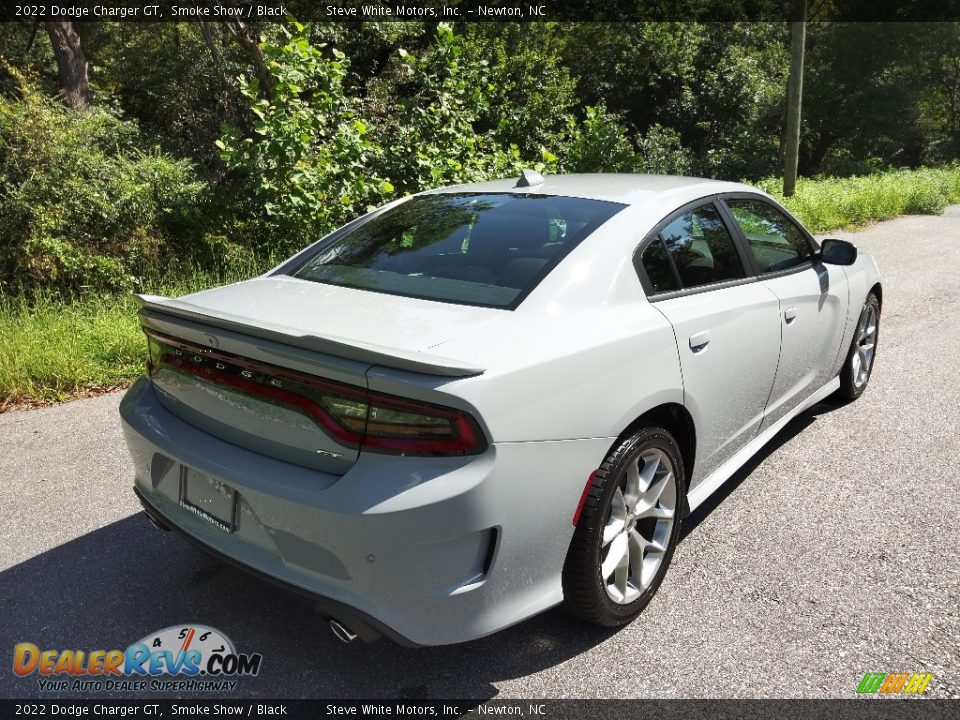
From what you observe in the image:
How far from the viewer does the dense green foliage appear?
796 centimetres

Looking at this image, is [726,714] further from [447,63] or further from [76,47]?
[76,47]

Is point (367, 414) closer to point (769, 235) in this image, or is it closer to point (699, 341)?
point (699, 341)

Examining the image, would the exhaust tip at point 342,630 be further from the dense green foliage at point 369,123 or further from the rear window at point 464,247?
the dense green foliage at point 369,123

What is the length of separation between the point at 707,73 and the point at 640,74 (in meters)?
2.86

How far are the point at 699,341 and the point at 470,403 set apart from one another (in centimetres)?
126

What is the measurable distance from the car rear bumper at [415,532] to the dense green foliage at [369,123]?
584cm

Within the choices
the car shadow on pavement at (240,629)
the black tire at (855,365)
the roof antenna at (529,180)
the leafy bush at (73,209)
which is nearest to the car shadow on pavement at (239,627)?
the car shadow on pavement at (240,629)

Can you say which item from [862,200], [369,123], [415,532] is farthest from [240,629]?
[862,200]

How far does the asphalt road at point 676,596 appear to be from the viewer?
247cm

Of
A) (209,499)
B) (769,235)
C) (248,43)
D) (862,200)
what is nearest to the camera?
(209,499)

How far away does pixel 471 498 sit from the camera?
6.73 feet

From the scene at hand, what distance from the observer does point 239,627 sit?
2732 millimetres

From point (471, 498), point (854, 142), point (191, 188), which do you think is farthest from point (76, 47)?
point (854, 142)

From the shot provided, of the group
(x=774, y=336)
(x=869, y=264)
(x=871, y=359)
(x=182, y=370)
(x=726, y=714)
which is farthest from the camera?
(x=871, y=359)
